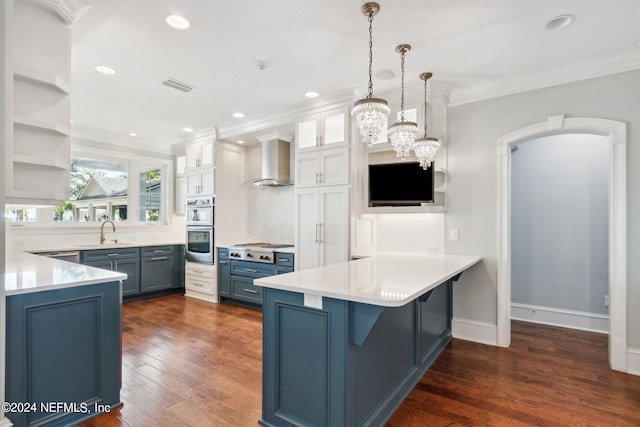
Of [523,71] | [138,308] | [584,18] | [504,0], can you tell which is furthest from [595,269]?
[138,308]

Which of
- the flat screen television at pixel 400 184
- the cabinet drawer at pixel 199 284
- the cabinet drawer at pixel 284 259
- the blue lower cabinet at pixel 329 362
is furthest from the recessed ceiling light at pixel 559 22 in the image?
the cabinet drawer at pixel 199 284

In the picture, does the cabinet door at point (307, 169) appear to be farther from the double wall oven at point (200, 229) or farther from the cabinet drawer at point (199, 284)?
the cabinet drawer at point (199, 284)

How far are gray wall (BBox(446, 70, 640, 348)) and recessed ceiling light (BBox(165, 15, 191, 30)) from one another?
2.76 meters

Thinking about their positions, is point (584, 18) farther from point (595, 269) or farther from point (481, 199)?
point (595, 269)

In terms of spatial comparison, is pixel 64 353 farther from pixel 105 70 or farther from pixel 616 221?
pixel 616 221

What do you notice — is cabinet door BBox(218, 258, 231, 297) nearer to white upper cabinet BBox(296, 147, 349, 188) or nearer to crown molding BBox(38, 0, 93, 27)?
white upper cabinet BBox(296, 147, 349, 188)

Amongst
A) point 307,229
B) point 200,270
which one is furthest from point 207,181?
point 307,229

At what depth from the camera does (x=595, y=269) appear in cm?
389

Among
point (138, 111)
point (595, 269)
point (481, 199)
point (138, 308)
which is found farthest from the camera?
point (138, 308)

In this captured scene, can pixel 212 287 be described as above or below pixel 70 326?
below

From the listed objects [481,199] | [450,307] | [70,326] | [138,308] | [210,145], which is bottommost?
[138,308]

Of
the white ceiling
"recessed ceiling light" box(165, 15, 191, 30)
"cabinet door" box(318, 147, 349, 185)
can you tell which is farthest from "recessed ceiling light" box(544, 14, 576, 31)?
"recessed ceiling light" box(165, 15, 191, 30)

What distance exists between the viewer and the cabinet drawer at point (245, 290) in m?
4.68

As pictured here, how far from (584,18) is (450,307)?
8.99 feet
